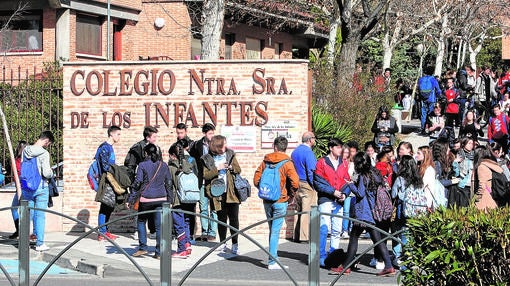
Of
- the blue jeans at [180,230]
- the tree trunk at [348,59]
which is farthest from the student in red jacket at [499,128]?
the blue jeans at [180,230]

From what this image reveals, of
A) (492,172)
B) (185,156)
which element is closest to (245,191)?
(185,156)

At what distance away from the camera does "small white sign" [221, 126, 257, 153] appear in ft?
54.1

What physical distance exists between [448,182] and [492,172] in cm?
104

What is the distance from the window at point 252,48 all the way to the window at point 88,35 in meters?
8.12

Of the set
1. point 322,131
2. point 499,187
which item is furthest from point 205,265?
point 322,131

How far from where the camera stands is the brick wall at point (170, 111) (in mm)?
16469

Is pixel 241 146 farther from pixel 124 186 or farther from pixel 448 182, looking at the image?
pixel 448 182

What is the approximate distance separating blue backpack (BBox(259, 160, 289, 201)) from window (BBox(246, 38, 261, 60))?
26105 mm

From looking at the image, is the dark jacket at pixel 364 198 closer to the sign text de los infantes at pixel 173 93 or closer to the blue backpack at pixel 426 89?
the sign text de los infantes at pixel 173 93

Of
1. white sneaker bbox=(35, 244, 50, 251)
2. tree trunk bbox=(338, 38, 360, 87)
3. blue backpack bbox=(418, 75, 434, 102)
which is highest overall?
tree trunk bbox=(338, 38, 360, 87)

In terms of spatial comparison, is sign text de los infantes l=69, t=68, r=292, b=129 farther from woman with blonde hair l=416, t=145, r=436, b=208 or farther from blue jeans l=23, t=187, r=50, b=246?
woman with blonde hair l=416, t=145, r=436, b=208

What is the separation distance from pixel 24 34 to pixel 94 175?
17329 mm

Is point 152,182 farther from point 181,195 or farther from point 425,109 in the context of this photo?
point 425,109

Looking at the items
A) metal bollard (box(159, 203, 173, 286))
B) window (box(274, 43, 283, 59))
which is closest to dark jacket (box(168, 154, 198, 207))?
metal bollard (box(159, 203, 173, 286))
